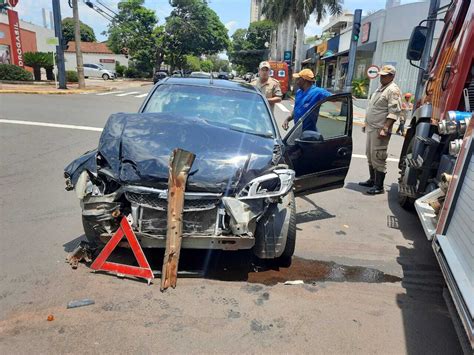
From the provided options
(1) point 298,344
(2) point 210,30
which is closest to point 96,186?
(1) point 298,344

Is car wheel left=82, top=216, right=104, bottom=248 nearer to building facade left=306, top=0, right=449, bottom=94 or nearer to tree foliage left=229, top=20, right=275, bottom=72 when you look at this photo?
building facade left=306, top=0, right=449, bottom=94

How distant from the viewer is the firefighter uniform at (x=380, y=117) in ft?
19.5

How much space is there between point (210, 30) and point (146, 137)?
5803cm

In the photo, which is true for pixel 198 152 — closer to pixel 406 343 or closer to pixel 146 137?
pixel 146 137

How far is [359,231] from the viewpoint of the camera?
493 centimetres

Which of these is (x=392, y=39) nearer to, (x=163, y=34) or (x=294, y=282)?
(x=294, y=282)

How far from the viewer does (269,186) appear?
3.37 metres

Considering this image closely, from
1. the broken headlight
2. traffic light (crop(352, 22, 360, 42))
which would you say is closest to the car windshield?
the broken headlight

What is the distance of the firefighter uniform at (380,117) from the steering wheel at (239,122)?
2578 mm

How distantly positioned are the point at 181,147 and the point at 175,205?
0.63 m

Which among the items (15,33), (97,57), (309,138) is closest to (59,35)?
(15,33)

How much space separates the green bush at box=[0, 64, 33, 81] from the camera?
78.5 ft

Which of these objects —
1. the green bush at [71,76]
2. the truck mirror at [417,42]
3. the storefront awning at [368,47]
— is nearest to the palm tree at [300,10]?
the storefront awning at [368,47]

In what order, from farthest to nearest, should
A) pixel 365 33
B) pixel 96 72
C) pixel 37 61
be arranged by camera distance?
pixel 96 72
pixel 37 61
pixel 365 33
